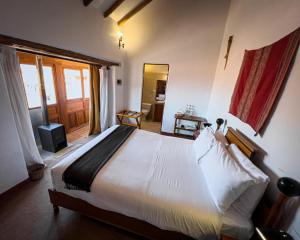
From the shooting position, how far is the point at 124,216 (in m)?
1.32

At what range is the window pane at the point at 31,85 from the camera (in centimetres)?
261

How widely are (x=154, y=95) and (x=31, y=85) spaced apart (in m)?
4.13

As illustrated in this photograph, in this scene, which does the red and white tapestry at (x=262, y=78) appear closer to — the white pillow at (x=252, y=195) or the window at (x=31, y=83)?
the white pillow at (x=252, y=195)

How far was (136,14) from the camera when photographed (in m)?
3.49

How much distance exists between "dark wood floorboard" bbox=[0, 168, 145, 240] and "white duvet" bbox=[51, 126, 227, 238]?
0.38 metres

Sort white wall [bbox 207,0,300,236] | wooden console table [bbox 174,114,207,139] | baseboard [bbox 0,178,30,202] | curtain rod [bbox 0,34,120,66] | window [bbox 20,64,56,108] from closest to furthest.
Answer: white wall [bbox 207,0,300,236], curtain rod [bbox 0,34,120,66], baseboard [bbox 0,178,30,202], window [bbox 20,64,56,108], wooden console table [bbox 174,114,207,139]

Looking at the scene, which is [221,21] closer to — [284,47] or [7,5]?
[284,47]

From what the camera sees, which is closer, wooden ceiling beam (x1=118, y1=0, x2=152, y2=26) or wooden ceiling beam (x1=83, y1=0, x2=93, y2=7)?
wooden ceiling beam (x1=83, y1=0, x2=93, y2=7)

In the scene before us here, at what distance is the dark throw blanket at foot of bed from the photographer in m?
1.34

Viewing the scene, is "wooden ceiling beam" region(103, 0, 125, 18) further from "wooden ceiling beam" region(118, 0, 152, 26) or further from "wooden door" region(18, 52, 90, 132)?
"wooden door" region(18, 52, 90, 132)

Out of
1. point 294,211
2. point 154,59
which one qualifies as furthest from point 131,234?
point 154,59

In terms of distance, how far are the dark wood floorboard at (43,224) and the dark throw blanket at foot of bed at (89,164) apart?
479 millimetres

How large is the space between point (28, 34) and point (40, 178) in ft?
6.61

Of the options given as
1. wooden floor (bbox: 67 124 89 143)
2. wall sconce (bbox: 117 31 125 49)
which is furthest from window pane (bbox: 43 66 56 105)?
wall sconce (bbox: 117 31 125 49)
